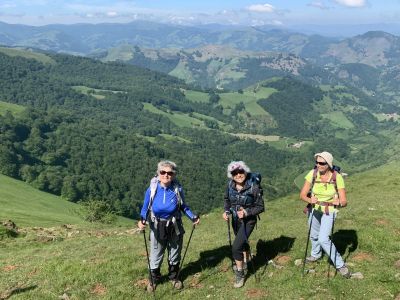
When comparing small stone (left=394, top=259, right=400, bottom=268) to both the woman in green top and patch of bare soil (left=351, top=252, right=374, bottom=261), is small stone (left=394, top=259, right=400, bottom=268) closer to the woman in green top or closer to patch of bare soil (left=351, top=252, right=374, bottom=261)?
patch of bare soil (left=351, top=252, right=374, bottom=261)

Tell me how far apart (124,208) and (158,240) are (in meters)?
162

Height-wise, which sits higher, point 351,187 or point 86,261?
point 86,261

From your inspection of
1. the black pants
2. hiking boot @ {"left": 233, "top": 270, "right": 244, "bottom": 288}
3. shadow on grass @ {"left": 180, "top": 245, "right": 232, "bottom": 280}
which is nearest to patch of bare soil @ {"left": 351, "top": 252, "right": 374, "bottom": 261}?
hiking boot @ {"left": 233, "top": 270, "right": 244, "bottom": 288}

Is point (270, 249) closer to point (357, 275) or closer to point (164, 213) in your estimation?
point (357, 275)

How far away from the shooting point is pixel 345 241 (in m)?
18.0

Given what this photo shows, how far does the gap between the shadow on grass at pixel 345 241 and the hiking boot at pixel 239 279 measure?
15.0 feet

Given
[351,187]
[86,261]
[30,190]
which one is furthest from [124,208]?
[86,261]

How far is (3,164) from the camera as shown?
16800 cm

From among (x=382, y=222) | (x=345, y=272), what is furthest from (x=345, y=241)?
(x=382, y=222)

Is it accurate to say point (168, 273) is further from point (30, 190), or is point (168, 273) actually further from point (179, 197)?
point (30, 190)

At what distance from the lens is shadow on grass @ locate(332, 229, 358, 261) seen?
1719 centimetres

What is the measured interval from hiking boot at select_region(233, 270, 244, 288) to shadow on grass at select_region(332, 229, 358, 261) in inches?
180

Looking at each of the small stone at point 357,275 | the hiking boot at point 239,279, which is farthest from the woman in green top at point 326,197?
the hiking boot at point 239,279

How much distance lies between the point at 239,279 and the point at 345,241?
6115 millimetres
